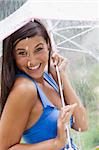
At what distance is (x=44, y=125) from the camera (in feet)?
5.18

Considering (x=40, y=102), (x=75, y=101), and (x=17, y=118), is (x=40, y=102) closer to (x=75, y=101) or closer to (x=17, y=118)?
(x=17, y=118)

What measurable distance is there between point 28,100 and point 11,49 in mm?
187

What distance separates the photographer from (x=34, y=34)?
1.58 m

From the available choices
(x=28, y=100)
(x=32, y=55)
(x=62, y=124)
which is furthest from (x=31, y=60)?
(x=62, y=124)

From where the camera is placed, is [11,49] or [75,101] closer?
[11,49]

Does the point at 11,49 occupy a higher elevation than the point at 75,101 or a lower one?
higher

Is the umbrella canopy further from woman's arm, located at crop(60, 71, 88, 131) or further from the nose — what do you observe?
woman's arm, located at crop(60, 71, 88, 131)

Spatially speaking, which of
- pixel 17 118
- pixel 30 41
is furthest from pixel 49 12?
pixel 17 118

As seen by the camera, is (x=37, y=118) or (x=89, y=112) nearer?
(x=37, y=118)

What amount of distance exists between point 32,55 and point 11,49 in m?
0.08

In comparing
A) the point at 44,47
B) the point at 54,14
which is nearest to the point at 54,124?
the point at 44,47

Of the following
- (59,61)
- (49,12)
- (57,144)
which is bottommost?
(57,144)

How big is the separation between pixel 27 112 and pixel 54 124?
12 centimetres

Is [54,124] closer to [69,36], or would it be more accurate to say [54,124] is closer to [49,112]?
[49,112]
